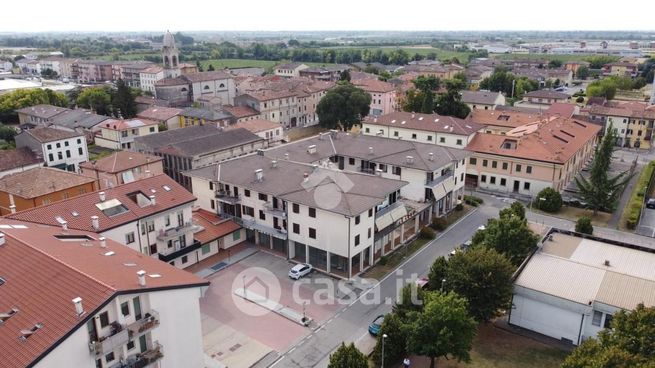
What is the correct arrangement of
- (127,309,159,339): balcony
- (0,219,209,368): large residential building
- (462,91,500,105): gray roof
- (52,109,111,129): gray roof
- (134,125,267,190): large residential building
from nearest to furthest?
1. (0,219,209,368): large residential building
2. (127,309,159,339): balcony
3. (134,125,267,190): large residential building
4. (52,109,111,129): gray roof
5. (462,91,500,105): gray roof

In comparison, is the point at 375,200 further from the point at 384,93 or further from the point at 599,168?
the point at 384,93

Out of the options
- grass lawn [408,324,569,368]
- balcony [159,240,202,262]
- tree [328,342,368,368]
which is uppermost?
tree [328,342,368,368]

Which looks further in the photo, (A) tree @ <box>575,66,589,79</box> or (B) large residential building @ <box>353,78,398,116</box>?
(A) tree @ <box>575,66,589,79</box>

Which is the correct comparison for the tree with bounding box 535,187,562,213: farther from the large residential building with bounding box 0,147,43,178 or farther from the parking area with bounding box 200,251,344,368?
the large residential building with bounding box 0,147,43,178

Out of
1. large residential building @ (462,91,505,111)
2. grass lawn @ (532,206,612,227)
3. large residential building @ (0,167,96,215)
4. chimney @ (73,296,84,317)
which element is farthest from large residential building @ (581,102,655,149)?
chimney @ (73,296,84,317)

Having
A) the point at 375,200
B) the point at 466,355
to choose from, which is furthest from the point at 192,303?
the point at 375,200

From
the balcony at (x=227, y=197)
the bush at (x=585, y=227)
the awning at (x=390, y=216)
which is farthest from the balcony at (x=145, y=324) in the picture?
the bush at (x=585, y=227)

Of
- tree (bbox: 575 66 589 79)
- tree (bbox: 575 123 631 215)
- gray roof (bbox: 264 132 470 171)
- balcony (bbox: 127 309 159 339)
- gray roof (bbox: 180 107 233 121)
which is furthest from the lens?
tree (bbox: 575 66 589 79)
